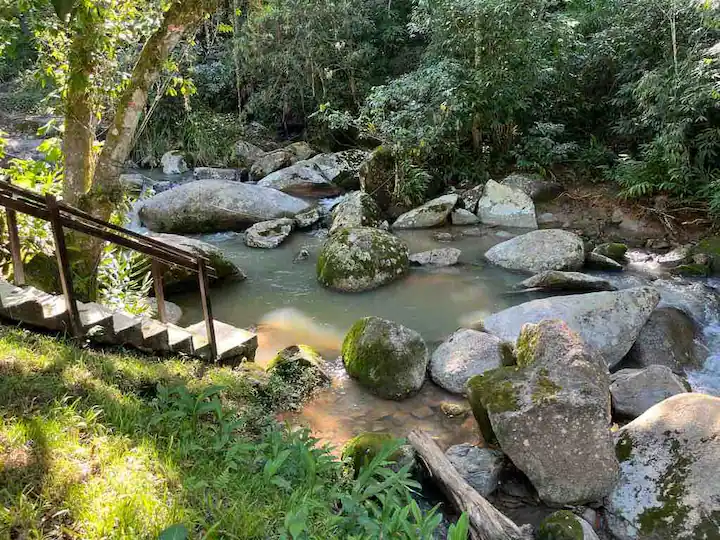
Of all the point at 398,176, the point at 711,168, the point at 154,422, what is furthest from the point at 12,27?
the point at 711,168

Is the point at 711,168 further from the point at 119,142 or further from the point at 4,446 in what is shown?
the point at 4,446

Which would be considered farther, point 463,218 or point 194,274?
point 463,218

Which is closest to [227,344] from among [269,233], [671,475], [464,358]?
[464,358]

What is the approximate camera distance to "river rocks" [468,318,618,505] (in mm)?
3754

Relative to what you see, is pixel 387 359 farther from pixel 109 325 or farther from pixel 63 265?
pixel 63 265

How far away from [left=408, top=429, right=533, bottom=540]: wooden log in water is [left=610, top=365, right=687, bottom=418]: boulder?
199 cm

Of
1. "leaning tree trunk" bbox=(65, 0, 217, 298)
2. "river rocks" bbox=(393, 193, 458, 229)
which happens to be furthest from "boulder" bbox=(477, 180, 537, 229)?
"leaning tree trunk" bbox=(65, 0, 217, 298)

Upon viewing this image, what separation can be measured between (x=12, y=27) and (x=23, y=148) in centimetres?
1207

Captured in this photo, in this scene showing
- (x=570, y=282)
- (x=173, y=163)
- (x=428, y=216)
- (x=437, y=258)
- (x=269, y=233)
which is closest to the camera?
(x=570, y=282)

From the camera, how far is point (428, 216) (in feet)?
36.8

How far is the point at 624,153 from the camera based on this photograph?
11.7 metres

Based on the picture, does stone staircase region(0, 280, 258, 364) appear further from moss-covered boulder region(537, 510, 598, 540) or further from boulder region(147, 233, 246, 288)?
moss-covered boulder region(537, 510, 598, 540)

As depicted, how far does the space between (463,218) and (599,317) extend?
544 centimetres

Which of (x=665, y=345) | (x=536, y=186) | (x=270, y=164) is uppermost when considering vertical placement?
(x=270, y=164)
